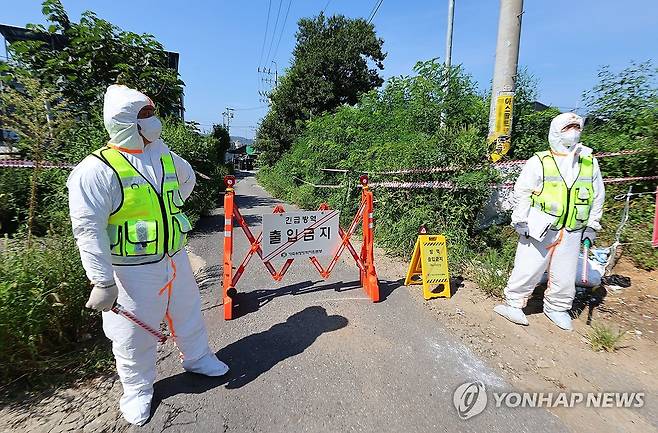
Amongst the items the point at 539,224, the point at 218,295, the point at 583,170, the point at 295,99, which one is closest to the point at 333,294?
the point at 218,295

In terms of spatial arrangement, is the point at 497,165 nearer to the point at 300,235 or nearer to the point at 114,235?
the point at 300,235

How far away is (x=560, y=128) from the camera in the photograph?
11.0ft

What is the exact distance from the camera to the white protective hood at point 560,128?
329 cm

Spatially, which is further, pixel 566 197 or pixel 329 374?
pixel 566 197

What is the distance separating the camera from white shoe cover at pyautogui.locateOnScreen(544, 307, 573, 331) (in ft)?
11.4

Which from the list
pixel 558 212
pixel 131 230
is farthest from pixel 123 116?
pixel 558 212

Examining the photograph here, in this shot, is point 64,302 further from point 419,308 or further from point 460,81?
point 460,81

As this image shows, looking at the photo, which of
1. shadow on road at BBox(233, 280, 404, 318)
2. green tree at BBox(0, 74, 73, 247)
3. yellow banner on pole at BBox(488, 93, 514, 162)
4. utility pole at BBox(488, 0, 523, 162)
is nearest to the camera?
green tree at BBox(0, 74, 73, 247)

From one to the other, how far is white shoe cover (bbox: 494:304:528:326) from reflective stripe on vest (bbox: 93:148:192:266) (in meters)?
3.36

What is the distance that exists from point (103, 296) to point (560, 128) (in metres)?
4.03

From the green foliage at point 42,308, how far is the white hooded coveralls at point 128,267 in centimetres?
86

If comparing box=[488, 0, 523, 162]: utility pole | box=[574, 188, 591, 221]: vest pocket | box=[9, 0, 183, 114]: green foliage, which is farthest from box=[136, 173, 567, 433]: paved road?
box=[9, 0, 183, 114]: green foliage

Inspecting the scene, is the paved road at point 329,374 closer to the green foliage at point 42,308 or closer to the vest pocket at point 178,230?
the green foliage at point 42,308

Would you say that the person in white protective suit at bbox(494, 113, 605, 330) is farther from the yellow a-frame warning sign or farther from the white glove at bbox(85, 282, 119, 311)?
the white glove at bbox(85, 282, 119, 311)
